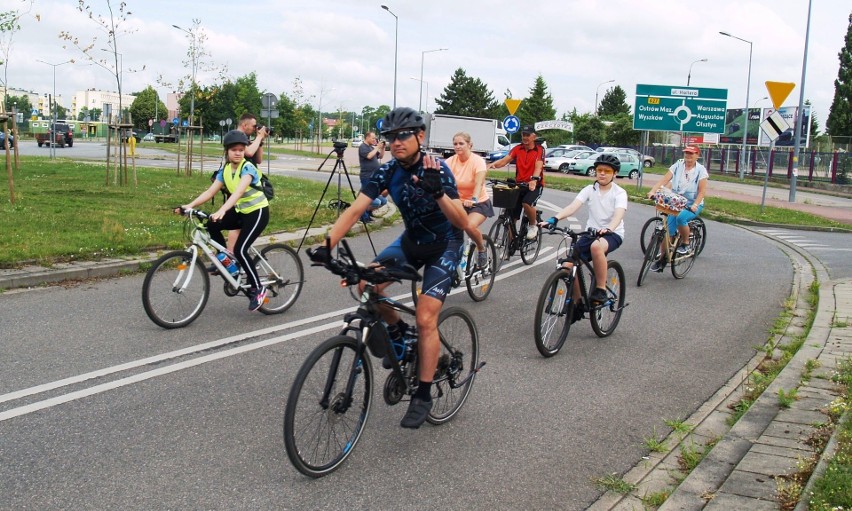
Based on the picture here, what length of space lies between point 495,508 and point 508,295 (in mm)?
5674

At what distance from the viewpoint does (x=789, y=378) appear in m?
6.09

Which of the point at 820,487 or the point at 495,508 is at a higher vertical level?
the point at 820,487

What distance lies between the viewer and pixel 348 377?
168 inches

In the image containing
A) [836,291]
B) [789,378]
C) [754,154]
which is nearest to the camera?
[789,378]

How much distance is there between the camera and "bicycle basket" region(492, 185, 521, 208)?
35.4ft

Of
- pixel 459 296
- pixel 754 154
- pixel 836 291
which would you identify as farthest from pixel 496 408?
pixel 754 154

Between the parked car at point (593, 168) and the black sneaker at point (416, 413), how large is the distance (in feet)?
131

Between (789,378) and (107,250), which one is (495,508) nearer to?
(789,378)

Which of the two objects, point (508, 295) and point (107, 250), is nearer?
point (508, 295)

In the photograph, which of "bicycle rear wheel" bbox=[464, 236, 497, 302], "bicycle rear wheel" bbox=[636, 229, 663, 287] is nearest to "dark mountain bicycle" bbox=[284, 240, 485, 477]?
"bicycle rear wheel" bbox=[464, 236, 497, 302]

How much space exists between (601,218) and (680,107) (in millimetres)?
26237

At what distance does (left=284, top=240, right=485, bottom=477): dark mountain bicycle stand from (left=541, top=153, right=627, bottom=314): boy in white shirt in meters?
2.58

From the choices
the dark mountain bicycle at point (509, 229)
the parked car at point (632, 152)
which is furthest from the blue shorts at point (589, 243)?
the parked car at point (632, 152)

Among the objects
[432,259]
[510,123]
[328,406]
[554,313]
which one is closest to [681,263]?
[554,313]
